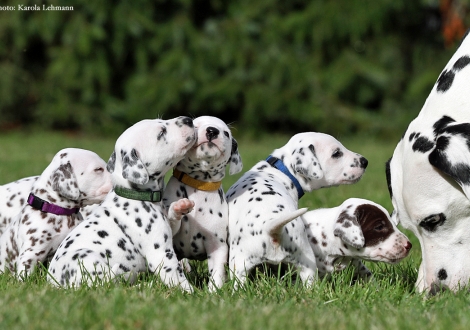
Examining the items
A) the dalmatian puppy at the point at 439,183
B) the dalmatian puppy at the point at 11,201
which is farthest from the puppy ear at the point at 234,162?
the dalmatian puppy at the point at 11,201

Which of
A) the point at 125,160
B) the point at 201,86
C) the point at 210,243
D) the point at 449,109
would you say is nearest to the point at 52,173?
the point at 125,160

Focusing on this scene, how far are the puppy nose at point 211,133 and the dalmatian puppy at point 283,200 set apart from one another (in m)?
0.52

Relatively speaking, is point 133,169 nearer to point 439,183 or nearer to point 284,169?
point 284,169

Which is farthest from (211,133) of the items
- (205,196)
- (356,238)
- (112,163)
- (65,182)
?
(356,238)

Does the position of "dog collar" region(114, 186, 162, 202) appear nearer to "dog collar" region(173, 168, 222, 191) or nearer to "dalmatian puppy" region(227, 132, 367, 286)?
"dog collar" region(173, 168, 222, 191)

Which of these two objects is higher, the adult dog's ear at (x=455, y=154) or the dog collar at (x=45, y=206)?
the adult dog's ear at (x=455, y=154)

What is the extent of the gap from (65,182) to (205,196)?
1142 mm

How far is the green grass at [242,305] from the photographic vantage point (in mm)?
3615

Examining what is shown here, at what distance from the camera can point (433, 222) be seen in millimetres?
4625

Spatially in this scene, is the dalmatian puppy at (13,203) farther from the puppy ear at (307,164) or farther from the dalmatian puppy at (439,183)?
the dalmatian puppy at (439,183)

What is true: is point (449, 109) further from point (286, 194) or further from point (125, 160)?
point (125, 160)

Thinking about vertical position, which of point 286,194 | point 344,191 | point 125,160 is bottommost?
point 344,191

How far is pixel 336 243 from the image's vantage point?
5363mm

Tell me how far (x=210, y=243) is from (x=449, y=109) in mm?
2094
